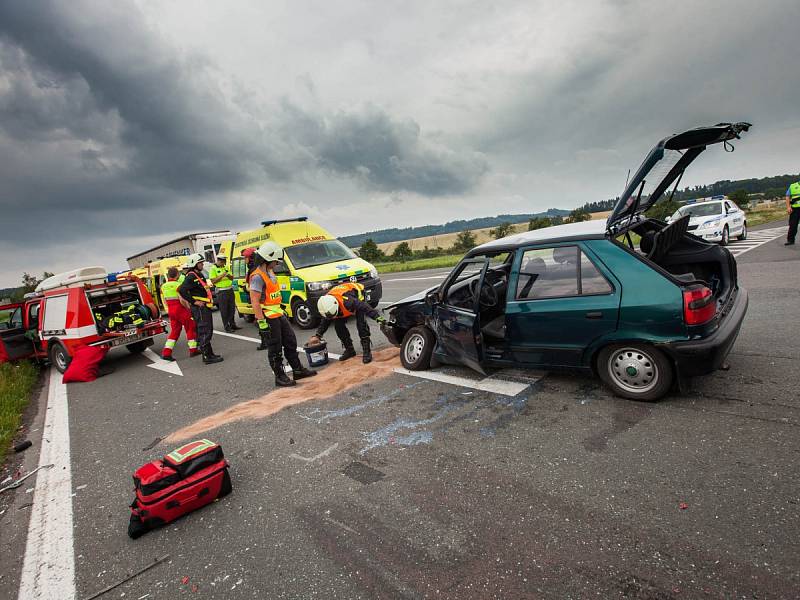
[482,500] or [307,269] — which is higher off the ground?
[307,269]

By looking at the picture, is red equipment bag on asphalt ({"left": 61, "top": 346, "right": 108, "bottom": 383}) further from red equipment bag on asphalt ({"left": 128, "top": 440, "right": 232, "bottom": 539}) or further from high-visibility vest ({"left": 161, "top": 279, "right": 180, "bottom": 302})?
red equipment bag on asphalt ({"left": 128, "top": 440, "right": 232, "bottom": 539})

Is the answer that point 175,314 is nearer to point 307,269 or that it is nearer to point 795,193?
point 307,269

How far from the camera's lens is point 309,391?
5309 mm

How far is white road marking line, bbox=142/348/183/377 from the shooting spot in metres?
7.54

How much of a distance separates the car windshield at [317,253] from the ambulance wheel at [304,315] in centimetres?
86

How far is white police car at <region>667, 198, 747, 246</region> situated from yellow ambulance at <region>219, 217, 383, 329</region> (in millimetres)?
11026

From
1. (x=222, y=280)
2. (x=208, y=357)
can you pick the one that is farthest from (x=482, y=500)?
(x=222, y=280)

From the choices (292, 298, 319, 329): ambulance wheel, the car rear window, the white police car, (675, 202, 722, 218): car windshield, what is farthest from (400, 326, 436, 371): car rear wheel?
(675, 202, 722, 218): car windshield

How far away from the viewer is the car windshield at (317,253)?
9734 millimetres

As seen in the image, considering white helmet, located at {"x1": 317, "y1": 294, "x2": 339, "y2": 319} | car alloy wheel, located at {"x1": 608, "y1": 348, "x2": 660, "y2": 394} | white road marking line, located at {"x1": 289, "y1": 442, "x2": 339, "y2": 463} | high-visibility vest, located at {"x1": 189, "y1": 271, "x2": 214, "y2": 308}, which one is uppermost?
high-visibility vest, located at {"x1": 189, "y1": 271, "x2": 214, "y2": 308}

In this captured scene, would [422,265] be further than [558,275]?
Yes

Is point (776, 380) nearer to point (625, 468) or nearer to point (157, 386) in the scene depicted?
point (625, 468)

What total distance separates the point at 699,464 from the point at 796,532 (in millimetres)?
667

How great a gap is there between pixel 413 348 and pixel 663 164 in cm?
348
